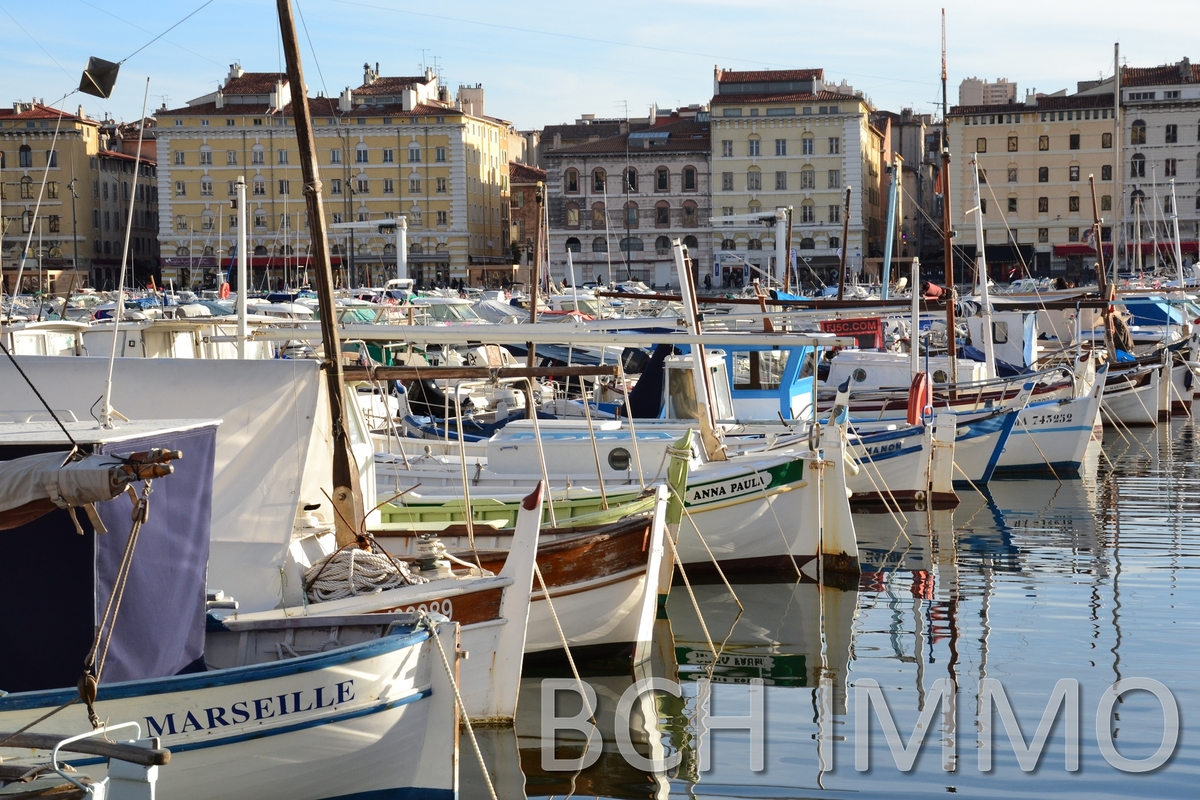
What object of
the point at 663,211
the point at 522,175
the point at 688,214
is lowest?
the point at 688,214

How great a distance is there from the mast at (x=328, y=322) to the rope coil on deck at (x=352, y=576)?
722 millimetres

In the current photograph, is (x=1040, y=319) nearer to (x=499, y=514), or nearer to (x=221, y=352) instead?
(x=221, y=352)

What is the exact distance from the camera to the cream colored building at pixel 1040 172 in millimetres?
84438

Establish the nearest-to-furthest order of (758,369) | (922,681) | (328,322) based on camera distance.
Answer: (328,322) < (922,681) < (758,369)

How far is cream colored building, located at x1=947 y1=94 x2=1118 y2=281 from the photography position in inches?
3324

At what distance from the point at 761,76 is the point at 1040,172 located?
18.6 meters

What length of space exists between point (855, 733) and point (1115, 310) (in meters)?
27.8

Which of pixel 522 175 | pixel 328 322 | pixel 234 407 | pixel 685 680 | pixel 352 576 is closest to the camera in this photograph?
pixel 352 576

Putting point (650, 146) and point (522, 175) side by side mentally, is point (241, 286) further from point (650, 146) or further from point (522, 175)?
point (522, 175)

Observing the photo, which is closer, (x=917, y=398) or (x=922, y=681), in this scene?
(x=922, y=681)

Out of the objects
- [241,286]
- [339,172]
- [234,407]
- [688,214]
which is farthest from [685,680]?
[688,214]

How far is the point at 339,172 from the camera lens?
8650 centimetres

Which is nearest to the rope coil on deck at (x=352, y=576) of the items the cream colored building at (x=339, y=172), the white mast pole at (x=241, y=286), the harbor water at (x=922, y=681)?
the harbor water at (x=922, y=681)

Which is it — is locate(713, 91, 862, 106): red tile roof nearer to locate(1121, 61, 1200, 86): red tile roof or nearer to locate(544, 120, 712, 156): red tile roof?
locate(544, 120, 712, 156): red tile roof
